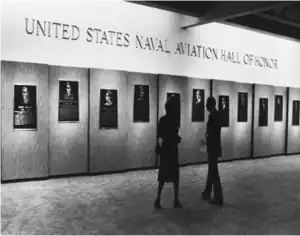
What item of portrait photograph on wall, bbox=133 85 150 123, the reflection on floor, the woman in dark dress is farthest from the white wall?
Answer: the woman in dark dress

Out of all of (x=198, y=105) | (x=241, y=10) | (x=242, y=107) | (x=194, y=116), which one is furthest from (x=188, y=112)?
(x=241, y=10)

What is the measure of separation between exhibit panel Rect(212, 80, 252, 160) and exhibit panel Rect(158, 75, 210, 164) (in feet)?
2.55

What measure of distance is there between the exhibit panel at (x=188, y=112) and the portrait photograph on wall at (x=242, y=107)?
173 cm

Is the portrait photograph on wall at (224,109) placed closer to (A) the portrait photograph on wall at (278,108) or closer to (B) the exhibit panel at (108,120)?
(A) the portrait photograph on wall at (278,108)

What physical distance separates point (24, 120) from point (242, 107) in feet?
26.4

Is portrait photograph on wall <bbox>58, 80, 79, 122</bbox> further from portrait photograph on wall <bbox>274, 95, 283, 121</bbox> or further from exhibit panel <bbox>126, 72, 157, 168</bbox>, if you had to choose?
portrait photograph on wall <bbox>274, 95, 283, 121</bbox>

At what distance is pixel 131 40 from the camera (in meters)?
10.8

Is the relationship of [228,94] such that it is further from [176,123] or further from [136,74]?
[176,123]

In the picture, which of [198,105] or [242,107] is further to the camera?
[242,107]

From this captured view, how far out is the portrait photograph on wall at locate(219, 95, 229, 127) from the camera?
12.5 m

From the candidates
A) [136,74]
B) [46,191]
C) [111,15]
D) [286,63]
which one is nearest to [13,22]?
[111,15]

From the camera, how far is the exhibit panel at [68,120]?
360 inches

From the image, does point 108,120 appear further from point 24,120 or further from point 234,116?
point 234,116

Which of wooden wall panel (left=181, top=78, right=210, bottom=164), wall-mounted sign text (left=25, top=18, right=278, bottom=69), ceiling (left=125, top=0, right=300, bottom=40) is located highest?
ceiling (left=125, top=0, right=300, bottom=40)
